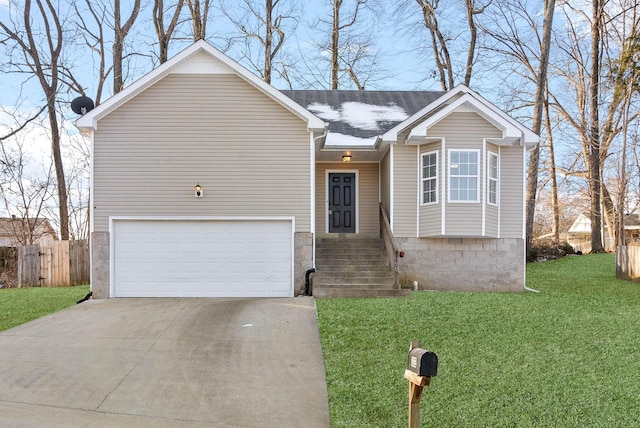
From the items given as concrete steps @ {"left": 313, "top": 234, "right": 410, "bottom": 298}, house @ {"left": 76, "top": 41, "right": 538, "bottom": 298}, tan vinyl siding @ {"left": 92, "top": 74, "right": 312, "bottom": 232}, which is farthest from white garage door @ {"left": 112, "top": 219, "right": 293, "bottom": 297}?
concrete steps @ {"left": 313, "top": 234, "right": 410, "bottom": 298}

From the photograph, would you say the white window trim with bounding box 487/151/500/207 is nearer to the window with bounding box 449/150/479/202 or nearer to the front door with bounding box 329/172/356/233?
the window with bounding box 449/150/479/202

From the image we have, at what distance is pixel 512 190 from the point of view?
12.7m

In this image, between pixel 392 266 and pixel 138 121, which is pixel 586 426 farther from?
pixel 138 121

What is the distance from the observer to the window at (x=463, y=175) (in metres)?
11.9

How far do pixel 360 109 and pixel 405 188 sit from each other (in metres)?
3.81

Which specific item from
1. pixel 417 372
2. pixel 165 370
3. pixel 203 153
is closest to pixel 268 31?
pixel 203 153

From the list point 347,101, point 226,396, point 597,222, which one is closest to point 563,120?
point 597,222

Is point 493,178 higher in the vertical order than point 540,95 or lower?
lower

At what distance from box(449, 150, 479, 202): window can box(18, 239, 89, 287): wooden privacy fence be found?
11.6m

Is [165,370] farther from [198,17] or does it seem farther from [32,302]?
[198,17]

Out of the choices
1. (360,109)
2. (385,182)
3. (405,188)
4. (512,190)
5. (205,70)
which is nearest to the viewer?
(205,70)

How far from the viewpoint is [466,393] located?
507cm

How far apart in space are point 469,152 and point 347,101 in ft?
16.8

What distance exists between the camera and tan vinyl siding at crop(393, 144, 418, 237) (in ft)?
40.9
